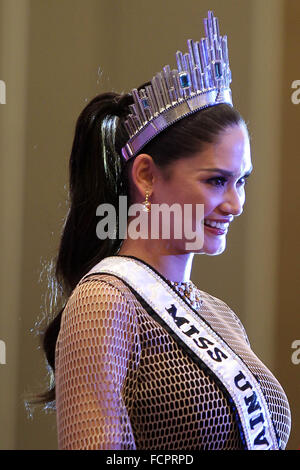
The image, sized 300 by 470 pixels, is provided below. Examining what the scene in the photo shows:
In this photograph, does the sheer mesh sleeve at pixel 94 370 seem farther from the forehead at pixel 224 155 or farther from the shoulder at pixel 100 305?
the forehead at pixel 224 155

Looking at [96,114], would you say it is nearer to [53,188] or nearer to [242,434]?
[242,434]

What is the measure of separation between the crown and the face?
83mm

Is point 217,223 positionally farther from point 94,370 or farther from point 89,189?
point 94,370

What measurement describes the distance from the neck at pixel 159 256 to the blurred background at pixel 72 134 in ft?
2.63

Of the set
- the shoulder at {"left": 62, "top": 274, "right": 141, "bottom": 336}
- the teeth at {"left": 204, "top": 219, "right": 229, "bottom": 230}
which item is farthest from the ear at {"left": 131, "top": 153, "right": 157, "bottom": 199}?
the shoulder at {"left": 62, "top": 274, "right": 141, "bottom": 336}

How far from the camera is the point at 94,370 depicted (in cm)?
118

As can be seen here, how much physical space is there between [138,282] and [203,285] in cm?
105

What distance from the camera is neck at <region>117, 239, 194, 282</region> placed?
143 cm

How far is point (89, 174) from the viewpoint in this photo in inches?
59.6

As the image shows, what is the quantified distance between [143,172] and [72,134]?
899mm

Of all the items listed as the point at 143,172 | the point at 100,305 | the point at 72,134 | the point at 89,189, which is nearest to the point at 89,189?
the point at 89,189

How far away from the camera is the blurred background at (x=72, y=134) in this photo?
7.14ft

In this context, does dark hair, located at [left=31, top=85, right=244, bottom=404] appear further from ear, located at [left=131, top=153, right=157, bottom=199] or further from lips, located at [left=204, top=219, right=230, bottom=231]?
lips, located at [left=204, top=219, right=230, bottom=231]

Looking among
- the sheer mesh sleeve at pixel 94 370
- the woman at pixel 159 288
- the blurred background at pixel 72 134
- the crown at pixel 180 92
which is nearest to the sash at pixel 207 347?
the woman at pixel 159 288
